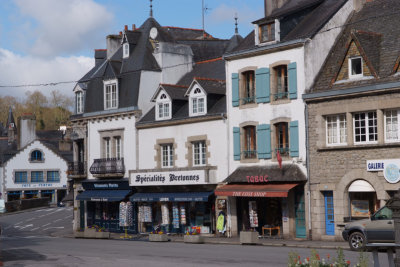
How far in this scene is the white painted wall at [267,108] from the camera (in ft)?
100

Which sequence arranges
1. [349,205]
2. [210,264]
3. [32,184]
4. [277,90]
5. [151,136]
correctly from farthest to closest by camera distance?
1. [32,184]
2. [151,136]
3. [277,90]
4. [349,205]
5. [210,264]

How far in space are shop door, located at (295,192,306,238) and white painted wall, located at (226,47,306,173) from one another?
1.80m

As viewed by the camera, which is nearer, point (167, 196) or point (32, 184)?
point (167, 196)

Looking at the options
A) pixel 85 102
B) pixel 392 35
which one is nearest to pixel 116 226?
pixel 85 102

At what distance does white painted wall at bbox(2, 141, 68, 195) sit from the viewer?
7612cm

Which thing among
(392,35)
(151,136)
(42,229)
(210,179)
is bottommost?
(42,229)

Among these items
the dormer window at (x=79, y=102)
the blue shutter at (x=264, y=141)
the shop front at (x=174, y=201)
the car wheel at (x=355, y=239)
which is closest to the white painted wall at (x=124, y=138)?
the shop front at (x=174, y=201)

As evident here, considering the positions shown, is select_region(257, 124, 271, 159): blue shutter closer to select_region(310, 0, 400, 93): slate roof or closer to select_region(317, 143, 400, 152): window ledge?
select_region(317, 143, 400, 152): window ledge

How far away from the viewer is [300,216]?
3095 cm

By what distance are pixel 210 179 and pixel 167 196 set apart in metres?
3.15

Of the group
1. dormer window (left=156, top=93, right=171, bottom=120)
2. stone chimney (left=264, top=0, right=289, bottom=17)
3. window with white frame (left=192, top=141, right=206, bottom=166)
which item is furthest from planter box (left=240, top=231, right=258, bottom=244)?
stone chimney (left=264, top=0, right=289, bottom=17)

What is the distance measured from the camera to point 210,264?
66.9ft

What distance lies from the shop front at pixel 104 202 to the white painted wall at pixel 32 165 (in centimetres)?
3447

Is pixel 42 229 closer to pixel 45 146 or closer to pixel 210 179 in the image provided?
pixel 210 179
